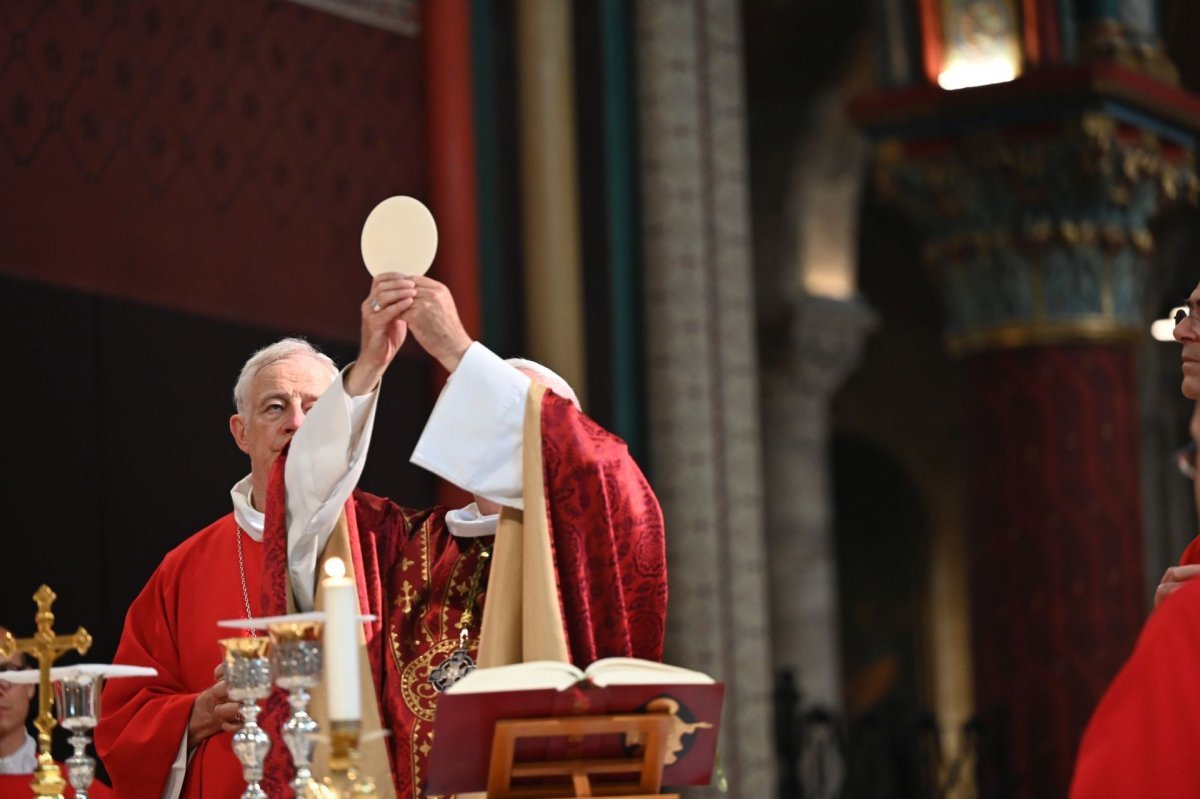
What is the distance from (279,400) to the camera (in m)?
4.21

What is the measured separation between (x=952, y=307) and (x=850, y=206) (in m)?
2.42

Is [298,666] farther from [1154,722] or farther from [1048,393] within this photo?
[1048,393]

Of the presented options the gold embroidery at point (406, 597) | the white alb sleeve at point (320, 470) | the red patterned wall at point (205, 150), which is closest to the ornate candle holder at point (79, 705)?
the white alb sleeve at point (320, 470)

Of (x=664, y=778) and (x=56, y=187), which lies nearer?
(x=664, y=778)

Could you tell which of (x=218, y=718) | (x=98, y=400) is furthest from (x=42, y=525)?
(x=218, y=718)

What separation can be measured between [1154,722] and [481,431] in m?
1.34

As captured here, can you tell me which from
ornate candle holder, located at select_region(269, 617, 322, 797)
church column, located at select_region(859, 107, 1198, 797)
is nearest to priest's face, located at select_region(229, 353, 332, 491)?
→ ornate candle holder, located at select_region(269, 617, 322, 797)

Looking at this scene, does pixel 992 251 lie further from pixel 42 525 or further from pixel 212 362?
pixel 42 525

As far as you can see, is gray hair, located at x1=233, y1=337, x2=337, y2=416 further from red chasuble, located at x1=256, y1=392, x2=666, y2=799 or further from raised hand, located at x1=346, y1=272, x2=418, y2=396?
raised hand, located at x1=346, y1=272, x2=418, y2=396

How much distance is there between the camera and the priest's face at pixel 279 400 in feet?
13.8

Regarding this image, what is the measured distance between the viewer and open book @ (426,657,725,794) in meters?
2.92

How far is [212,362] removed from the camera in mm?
6453

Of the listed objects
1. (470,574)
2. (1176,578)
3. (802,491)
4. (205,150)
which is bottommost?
(1176,578)

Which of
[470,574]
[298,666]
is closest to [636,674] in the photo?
[298,666]
